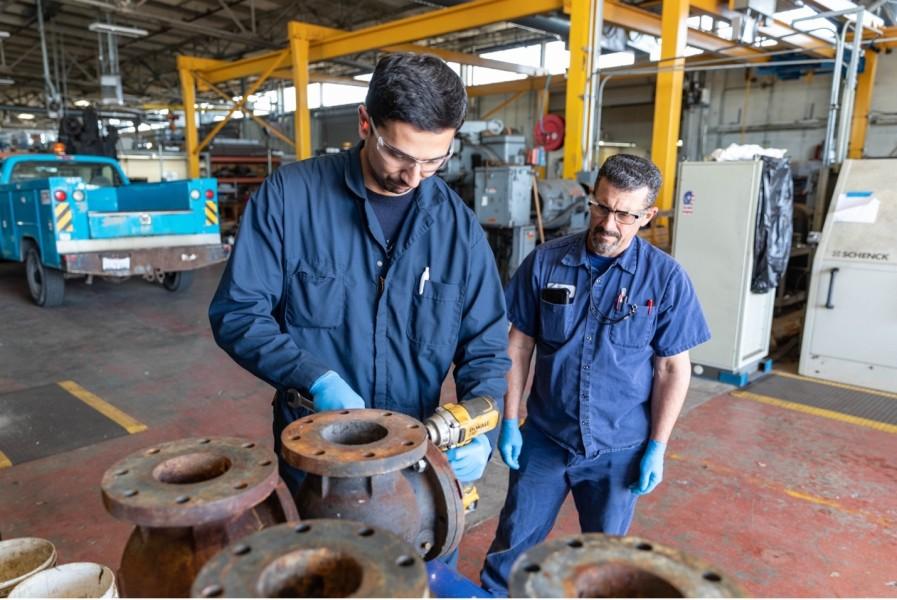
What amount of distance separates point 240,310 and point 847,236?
16.0 feet

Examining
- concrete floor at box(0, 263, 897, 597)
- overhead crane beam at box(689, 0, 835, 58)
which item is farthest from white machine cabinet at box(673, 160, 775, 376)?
overhead crane beam at box(689, 0, 835, 58)

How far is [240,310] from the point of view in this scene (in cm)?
136

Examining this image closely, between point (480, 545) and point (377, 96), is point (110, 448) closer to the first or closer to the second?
point (480, 545)

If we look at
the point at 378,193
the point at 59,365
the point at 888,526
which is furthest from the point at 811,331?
the point at 59,365

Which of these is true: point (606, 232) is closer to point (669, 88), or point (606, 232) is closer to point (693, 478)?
point (693, 478)

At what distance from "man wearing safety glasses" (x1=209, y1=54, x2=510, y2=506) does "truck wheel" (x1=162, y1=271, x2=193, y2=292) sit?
711 centimetres

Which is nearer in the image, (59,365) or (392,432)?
(392,432)

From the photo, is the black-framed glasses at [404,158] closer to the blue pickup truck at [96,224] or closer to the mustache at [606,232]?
the mustache at [606,232]

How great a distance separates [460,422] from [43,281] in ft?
23.0

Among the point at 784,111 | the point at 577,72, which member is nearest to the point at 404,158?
the point at 577,72

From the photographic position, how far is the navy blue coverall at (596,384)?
196 cm

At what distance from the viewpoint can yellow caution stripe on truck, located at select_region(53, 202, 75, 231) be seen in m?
6.19

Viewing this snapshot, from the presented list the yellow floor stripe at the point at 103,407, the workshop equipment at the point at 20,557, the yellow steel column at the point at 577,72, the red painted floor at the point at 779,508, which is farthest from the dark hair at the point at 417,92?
the yellow steel column at the point at 577,72

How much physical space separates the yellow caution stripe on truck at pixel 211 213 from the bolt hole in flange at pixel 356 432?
22.2 ft
